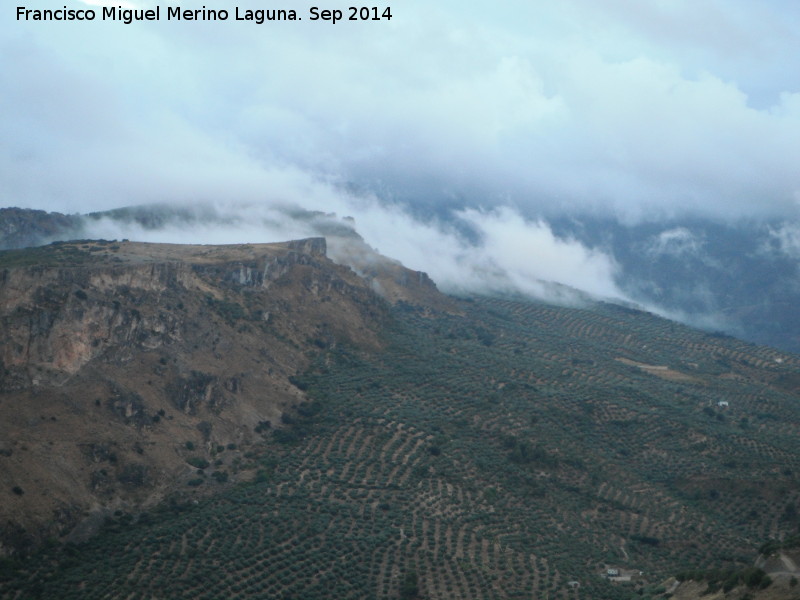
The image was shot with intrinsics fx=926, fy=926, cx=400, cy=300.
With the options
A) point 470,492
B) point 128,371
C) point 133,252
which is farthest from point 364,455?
point 133,252

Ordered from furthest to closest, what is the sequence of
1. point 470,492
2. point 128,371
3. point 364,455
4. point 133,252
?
point 133,252 < point 364,455 < point 128,371 < point 470,492

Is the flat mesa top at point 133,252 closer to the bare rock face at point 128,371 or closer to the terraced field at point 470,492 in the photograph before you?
the bare rock face at point 128,371

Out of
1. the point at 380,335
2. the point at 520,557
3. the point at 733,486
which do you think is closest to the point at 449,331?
the point at 380,335

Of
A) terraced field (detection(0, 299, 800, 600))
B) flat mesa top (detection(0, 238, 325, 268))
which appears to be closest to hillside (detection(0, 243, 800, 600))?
terraced field (detection(0, 299, 800, 600))

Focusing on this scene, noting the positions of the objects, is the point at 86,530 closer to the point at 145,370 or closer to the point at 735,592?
the point at 145,370

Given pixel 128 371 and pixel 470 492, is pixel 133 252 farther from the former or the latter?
pixel 470 492
